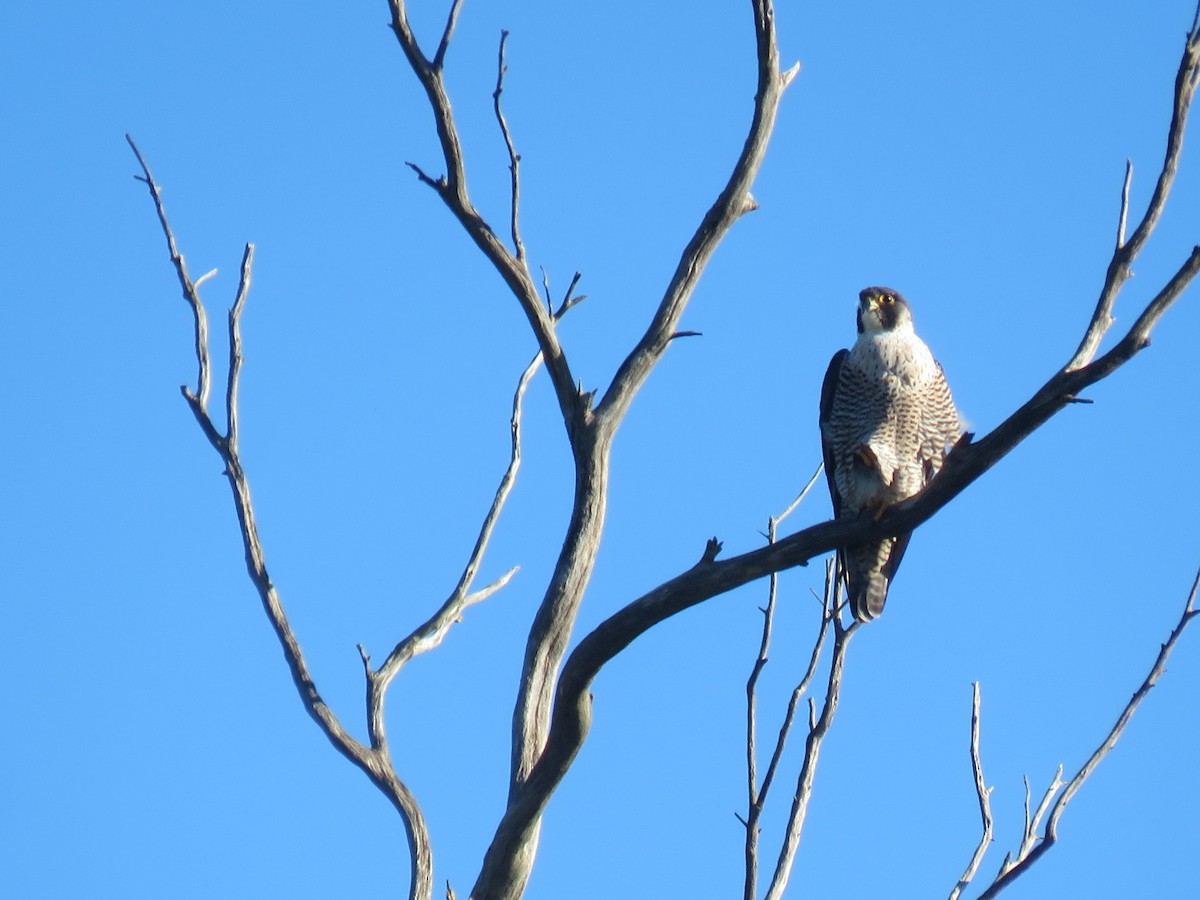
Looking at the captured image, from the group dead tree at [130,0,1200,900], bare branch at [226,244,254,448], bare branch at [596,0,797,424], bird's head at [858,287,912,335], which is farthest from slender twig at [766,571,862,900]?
bird's head at [858,287,912,335]

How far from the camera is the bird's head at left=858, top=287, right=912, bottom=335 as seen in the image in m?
5.56

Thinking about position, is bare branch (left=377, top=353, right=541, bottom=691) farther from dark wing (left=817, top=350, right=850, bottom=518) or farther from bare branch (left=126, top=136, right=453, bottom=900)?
dark wing (left=817, top=350, right=850, bottom=518)

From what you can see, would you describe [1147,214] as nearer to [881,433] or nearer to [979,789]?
[979,789]

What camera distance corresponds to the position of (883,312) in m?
5.57

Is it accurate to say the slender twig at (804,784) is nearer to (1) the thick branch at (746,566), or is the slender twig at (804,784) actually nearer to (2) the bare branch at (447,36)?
(1) the thick branch at (746,566)

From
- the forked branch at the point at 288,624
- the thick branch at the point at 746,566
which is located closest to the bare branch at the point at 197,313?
the forked branch at the point at 288,624

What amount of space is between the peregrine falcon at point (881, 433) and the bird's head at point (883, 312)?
0.34 feet

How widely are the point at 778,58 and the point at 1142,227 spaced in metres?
1.09

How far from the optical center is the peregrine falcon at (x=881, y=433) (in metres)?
5.16

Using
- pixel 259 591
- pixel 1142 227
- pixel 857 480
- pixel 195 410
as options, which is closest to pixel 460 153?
pixel 195 410

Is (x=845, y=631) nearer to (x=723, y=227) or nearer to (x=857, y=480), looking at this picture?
(x=723, y=227)

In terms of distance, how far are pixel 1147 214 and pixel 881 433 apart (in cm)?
225

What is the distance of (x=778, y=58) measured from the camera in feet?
12.0

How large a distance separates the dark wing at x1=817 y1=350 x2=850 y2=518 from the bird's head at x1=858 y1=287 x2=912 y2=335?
6.3 inches
